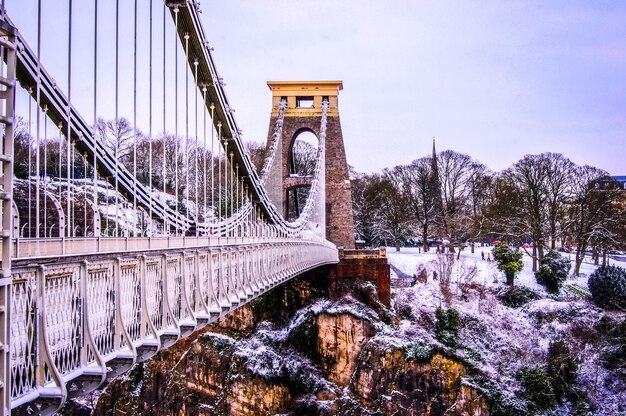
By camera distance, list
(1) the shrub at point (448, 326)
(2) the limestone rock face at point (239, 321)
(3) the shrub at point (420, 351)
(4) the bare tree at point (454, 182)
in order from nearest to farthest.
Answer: (3) the shrub at point (420, 351), (1) the shrub at point (448, 326), (2) the limestone rock face at point (239, 321), (4) the bare tree at point (454, 182)

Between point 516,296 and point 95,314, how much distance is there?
85.7 ft

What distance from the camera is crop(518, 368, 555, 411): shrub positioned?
22.2m

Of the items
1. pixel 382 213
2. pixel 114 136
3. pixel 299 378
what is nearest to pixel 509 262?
pixel 299 378

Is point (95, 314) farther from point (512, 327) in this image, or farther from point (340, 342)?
point (512, 327)

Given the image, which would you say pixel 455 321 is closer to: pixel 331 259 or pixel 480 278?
pixel 331 259

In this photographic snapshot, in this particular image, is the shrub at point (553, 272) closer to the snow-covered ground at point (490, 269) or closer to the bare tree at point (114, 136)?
the snow-covered ground at point (490, 269)

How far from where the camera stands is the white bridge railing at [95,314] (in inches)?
195

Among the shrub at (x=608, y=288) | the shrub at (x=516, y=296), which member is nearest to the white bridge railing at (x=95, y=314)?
the shrub at (x=516, y=296)

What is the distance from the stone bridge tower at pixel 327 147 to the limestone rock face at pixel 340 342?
9784 mm

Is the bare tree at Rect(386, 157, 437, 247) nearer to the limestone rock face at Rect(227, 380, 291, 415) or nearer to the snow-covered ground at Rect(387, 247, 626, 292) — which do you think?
the snow-covered ground at Rect(387, 247, 626, 292)

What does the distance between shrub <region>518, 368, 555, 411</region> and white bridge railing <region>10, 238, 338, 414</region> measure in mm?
15422

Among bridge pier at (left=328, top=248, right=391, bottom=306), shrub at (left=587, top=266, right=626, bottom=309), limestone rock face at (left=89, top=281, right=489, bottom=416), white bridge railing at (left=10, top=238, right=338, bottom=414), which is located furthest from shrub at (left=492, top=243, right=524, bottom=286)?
white bridge railing at (left=10, top=238, right=338, bottom=414)

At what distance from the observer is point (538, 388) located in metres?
22.4

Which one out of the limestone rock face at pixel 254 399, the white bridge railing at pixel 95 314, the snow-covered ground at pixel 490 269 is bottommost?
the limestone rock face at pixel 254 399
